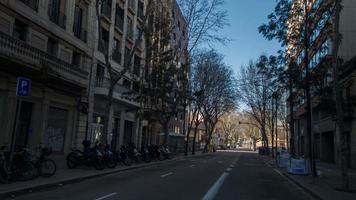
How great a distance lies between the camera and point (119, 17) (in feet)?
120

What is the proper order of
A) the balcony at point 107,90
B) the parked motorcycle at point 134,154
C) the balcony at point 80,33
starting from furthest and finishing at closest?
the balcony at point 107,90
the parked motorcycle at point 134,154
the balcony at point 80,33

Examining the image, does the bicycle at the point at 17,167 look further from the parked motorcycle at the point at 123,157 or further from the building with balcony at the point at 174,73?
the building with balcony at the point at 174,73

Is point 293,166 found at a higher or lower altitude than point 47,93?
lower

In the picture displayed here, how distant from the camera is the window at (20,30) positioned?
21.3 m

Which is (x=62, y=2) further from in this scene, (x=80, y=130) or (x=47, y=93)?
(x=80, y=130)

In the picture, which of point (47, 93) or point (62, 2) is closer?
point (47, 93)

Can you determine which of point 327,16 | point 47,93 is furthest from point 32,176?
point 327,16

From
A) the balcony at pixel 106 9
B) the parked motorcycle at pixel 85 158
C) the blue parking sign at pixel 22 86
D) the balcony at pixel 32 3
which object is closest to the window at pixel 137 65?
the balcony at pixel 106 9

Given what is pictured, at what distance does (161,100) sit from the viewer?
38.6 metres

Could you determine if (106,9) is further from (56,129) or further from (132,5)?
(56,129)

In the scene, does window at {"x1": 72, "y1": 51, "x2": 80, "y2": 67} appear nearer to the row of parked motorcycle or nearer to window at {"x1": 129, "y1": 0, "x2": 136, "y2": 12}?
the row of parked motorcycle

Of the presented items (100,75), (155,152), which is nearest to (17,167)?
(100,75)

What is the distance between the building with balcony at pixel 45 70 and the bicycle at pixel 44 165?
245cm

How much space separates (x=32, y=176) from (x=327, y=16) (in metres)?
15.3
